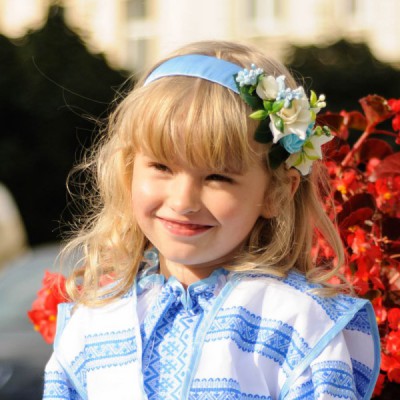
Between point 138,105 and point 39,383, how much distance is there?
6.70ft

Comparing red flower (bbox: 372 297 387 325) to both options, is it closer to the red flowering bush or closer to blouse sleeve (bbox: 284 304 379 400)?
the red flowering bush

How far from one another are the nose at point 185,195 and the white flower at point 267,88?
0.25 m

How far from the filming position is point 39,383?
3.91 metres

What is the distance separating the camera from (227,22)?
15.3 m

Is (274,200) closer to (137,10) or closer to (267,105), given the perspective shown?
(267,105)

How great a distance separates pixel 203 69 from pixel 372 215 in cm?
70

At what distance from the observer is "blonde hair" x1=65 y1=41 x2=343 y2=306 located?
206 centimetres

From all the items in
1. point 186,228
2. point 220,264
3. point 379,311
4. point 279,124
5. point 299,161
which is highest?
point 279,124

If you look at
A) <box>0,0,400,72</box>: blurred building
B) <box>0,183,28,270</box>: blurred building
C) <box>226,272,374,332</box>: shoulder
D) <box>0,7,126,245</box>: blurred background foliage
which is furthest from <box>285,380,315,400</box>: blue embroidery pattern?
<box>0,0,400,72</box>: blurred building

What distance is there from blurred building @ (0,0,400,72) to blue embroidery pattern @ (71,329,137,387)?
1189 cm

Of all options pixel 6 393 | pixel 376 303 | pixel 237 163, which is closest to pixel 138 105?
pixel 237 163

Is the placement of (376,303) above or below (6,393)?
above

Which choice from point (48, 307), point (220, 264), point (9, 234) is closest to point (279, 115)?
point (220, 264)

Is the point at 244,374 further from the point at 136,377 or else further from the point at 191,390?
the point at 136,377
